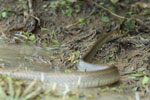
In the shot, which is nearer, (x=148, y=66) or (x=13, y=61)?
(x=148, y=66)

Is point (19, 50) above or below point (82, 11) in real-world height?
below

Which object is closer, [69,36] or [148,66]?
[148,66]

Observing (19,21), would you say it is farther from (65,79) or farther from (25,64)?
(65,79)

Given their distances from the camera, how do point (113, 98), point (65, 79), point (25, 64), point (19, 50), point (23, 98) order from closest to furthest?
point (23, 98) → point (113, 98) → point (65, 79) → point (25, 64) → point (19, 50)

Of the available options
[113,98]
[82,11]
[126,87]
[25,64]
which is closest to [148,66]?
[126,87]

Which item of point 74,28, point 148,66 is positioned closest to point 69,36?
point 74,28

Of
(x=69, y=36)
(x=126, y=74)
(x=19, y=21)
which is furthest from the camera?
(x=19, y=21)

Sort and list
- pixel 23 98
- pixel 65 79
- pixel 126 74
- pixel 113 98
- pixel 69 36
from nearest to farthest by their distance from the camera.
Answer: pixel 23 98 → pixel 113 98 → pixel 65 79 → pixel 126 74 → pixel 69 36

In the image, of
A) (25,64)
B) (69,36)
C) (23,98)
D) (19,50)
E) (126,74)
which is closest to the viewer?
(23,98)

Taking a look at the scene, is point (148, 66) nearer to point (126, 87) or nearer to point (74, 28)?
point (126, 87)
